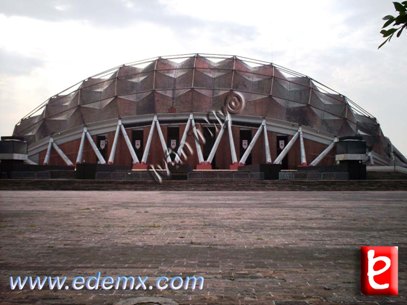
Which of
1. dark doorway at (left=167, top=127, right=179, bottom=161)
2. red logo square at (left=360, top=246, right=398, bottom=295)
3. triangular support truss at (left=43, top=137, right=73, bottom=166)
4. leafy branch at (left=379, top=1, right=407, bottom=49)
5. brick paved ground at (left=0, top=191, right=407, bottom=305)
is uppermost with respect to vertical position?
dark doorway at (left=167, top=127, right=179, bottom=161)

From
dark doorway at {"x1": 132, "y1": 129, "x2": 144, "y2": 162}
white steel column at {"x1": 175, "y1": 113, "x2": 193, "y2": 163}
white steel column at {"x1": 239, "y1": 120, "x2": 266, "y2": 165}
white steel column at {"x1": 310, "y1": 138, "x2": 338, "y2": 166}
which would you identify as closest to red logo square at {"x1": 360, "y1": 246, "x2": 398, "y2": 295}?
white steel column at {"x1": 239, "y1": 120, "x2": 266, "y2": 165}

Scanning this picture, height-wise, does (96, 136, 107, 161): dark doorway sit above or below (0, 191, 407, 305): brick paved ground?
above

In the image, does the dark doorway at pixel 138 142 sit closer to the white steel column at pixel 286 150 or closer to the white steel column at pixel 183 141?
the white steel column at pixel 183 141

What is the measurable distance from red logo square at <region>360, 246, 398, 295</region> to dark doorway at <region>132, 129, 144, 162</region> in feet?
146

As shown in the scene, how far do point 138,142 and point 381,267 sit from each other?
45.2 m

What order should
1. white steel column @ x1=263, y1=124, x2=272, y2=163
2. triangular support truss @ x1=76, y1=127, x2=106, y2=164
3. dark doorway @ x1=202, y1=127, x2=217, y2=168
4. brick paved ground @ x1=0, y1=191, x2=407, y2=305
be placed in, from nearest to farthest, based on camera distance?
brick paved ground @ x1=0, y1=191, x2=407, y2=305, white steel column @ x1=263, y1=124, x2=272, y2=163, triangular support truss @ x1=76, y1=127, x2=106, y2=164, dark doorway @ x1=202, y1=127, x2=217, y2=168

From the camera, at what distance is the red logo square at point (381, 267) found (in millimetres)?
3139

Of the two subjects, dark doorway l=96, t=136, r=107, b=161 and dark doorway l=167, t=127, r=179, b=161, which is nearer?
dark doorway l=167, t=127, r=179, b=161

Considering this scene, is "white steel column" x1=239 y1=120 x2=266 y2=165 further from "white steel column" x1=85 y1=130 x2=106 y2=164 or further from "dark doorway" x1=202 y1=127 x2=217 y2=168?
"white steel column" x1=85 y1=130 x2=106 y2=164

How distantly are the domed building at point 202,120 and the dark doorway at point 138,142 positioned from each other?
0.39ft

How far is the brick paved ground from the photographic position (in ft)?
13.1

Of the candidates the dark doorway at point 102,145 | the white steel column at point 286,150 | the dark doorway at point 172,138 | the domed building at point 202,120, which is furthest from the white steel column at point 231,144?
the dark doorway at point 102,145

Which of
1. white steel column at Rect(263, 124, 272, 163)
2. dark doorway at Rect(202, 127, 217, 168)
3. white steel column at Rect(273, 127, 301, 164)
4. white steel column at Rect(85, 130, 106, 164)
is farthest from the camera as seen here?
dark doorway at Rect(202, 127, 217, 168)

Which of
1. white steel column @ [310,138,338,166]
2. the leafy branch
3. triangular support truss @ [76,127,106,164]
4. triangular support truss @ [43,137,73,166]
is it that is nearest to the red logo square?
the leafy branch
